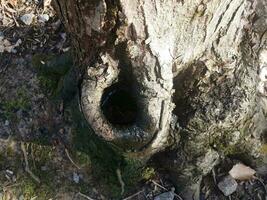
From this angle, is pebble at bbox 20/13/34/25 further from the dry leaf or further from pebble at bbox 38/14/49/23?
the dry leaf

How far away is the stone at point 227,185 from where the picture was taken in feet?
8.68

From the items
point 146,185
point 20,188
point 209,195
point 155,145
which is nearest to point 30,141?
point 20,188

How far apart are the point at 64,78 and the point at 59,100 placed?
19 centimetres

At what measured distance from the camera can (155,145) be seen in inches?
80.0

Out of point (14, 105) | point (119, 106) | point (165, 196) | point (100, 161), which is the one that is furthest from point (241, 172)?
point (14, 105)

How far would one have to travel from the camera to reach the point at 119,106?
6.84 ft

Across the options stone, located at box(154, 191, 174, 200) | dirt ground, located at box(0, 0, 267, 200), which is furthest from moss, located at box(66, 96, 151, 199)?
stone, located at box(154, 191, 174, 200)

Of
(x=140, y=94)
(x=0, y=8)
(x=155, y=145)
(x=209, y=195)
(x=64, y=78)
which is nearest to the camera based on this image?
(x=140, y=94)

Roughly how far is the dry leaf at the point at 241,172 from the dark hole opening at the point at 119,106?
87cm

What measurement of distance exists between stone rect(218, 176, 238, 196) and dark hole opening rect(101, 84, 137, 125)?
0.85 metres

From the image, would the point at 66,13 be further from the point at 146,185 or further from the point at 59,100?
the point at 146,185

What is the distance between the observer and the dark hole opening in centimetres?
199

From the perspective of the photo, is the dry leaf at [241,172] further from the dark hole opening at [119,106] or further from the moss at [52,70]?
the moss at [52,70]

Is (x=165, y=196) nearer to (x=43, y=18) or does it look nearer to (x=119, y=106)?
(x=119, y=106)
